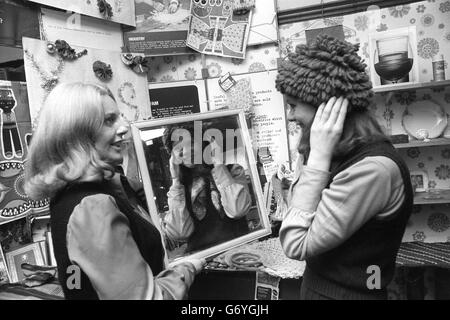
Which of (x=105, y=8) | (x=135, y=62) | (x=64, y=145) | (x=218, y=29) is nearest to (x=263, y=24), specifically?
(x=218, y=29)

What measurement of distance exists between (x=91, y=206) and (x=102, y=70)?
133 centimetres

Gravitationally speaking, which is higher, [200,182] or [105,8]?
[105,8]

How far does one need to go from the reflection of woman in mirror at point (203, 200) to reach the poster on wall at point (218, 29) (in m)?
1.00

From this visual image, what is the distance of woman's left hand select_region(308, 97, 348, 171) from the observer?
1004 millimetres

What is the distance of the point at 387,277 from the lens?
41.6 inches

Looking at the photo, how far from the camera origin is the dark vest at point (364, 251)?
3.20ft

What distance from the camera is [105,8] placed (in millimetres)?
2281

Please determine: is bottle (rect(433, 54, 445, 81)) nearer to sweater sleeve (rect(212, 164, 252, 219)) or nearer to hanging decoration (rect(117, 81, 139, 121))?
sweater sleeve (rect(212, 164, 252, 219))

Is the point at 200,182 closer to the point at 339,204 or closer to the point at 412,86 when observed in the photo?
the point at 339,204

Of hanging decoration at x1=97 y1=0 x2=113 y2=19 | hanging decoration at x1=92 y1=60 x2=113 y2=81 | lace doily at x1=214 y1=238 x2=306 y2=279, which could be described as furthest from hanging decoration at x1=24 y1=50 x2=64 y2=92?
lace doily at x1=214 y1=238 x2=306 y2=279

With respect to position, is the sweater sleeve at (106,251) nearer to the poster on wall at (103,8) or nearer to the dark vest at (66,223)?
the dark vest at (66,223)

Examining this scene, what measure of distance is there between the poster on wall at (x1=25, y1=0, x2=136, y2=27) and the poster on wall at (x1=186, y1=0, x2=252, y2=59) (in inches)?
14.8

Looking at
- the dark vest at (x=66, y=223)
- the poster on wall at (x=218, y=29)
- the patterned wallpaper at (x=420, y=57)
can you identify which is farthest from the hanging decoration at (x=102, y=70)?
the dark vest at (x=66, y=223)
